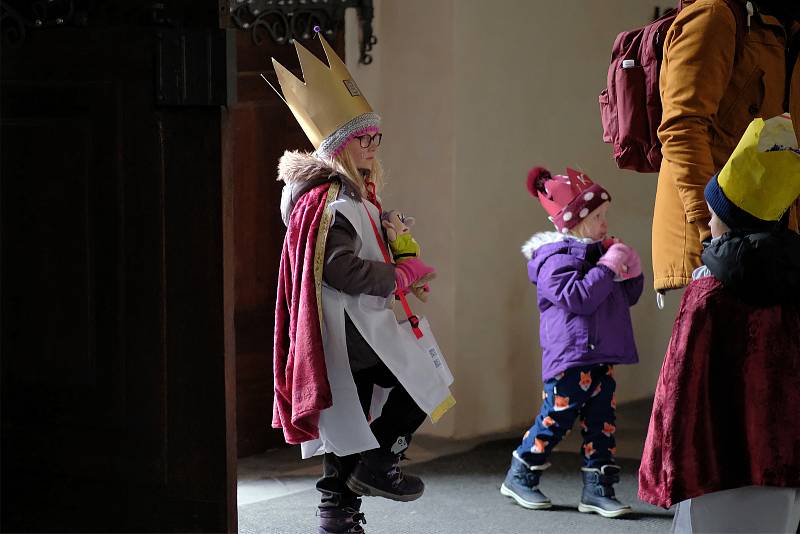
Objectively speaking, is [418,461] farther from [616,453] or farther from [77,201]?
[77,201]

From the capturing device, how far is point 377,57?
5.21 meters

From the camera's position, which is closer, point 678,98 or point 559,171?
point 678,98

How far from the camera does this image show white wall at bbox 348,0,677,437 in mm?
5129

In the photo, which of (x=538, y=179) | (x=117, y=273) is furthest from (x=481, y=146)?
(x=117, y=273)

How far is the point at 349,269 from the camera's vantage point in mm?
3385

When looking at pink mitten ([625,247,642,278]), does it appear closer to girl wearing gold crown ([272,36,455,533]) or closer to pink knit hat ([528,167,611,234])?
pink knit hat ([528,167,611,234])

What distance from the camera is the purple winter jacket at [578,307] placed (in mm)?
4195

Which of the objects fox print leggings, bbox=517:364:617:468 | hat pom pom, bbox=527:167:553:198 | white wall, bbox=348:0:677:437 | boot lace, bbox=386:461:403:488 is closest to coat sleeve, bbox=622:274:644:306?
fox print leggings, bbox=517:364:617:468

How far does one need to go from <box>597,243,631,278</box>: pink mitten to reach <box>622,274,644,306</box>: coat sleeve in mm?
167

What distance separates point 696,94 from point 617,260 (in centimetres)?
113

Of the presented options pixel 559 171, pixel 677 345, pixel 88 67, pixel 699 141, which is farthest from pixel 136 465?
pixel 559 171

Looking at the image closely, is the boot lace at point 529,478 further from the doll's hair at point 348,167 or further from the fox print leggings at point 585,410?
the doll's hair at point 348,167

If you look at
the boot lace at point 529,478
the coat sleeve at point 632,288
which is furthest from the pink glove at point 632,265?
the boot lace at point 529,478

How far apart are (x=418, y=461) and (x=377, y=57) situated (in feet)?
5.47
